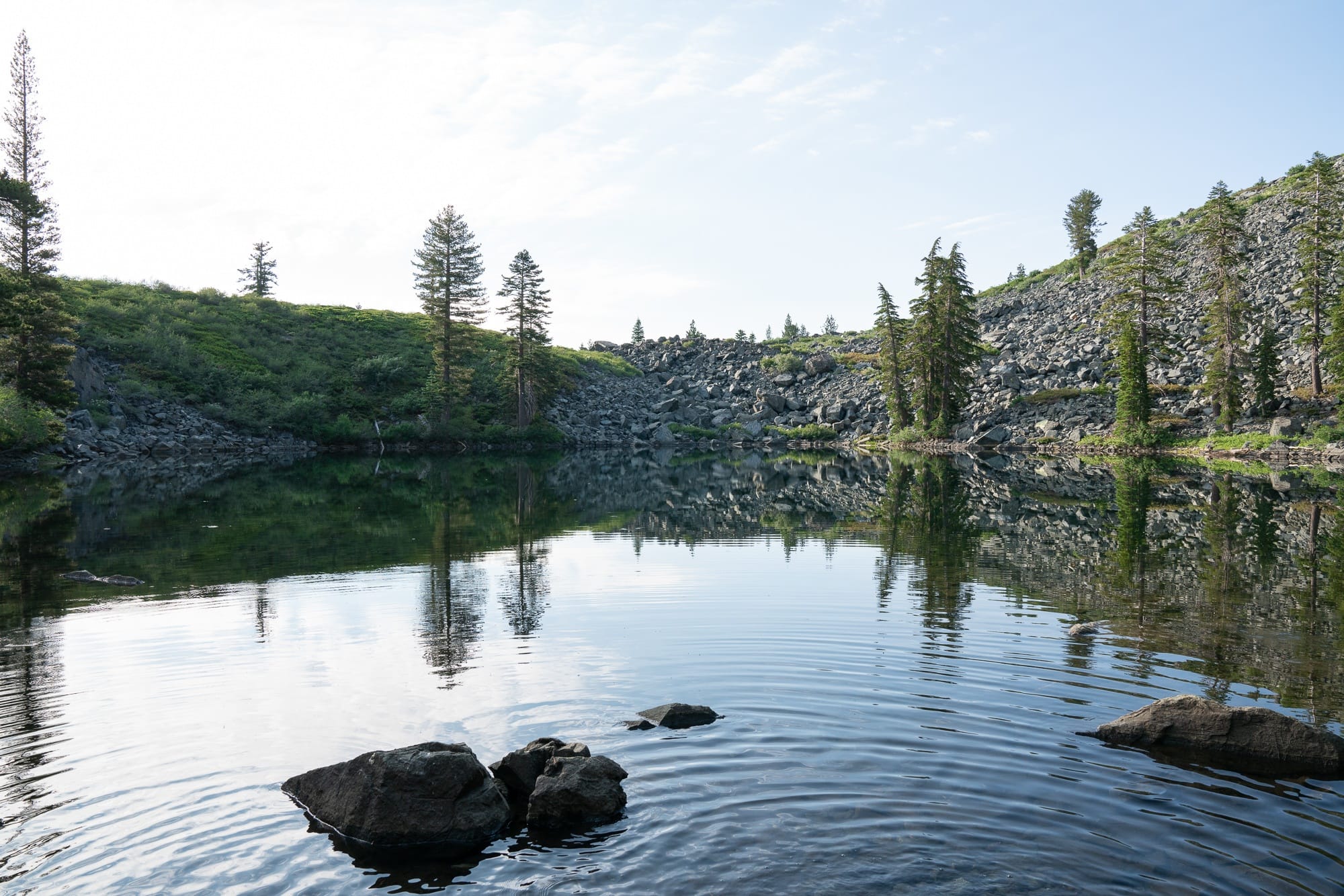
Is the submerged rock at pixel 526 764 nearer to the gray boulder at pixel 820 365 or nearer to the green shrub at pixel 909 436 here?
the green shrub at pixel 909 436

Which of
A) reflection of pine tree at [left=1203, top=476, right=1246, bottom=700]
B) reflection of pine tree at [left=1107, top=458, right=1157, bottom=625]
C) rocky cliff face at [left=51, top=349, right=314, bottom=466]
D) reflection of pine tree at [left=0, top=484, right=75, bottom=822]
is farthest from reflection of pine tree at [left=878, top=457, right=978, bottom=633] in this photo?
rocky cliff face at [left=51, top=349, right=314, bottom=466]

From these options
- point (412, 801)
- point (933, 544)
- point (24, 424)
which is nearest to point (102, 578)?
point (412, 801)

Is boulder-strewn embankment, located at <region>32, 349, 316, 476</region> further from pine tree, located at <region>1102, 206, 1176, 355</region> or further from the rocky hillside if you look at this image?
pine tree, located at <region>1102, 206, 1176, 355</region>

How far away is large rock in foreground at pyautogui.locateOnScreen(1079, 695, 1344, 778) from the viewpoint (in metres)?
8.95

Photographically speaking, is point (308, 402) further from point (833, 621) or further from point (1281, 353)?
point (1281, 353)

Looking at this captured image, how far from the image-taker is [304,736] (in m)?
10.1

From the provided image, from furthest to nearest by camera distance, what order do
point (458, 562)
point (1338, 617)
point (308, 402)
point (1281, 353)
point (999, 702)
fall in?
point (308, 402) < point (1281, 353) < point (458, 562) < point (1338, 617) < point (999, 702)

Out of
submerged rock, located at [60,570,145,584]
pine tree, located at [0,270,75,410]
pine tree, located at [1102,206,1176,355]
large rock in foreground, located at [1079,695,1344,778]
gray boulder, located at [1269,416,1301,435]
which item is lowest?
large rock in foreground, located at [1079,695,1344,778]

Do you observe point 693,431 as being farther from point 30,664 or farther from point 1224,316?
point 30,664

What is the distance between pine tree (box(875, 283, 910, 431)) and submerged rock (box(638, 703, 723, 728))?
78490 mm

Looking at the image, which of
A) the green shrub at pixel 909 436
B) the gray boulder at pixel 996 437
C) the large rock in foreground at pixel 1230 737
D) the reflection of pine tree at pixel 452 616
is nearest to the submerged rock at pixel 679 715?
the reflection of pine tree at pixel 452 616

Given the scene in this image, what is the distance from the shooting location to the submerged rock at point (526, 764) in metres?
8.45

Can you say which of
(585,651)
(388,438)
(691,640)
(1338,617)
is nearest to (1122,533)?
(1338,617)

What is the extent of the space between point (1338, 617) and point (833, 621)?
9.12m
